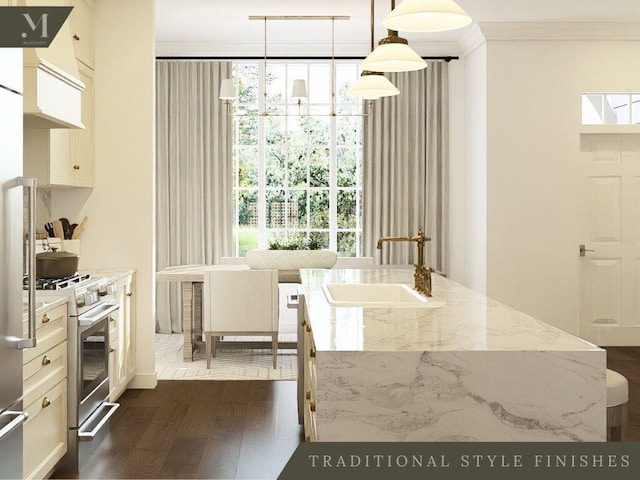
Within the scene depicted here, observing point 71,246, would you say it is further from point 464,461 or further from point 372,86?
point 464,461

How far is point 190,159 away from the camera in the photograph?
726 centimetres

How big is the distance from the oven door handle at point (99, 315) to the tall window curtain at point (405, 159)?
3769mm

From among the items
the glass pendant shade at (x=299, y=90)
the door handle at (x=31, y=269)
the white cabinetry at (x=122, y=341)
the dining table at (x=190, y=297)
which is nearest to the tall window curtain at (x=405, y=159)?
the glass pendant shade at (x=299, y=90)

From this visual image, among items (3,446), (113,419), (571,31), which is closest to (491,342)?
(3,446)

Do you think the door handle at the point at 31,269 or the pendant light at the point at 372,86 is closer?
the door handle at the point at 31,269

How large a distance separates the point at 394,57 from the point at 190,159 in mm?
4665

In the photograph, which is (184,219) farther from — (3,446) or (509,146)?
(3,446)

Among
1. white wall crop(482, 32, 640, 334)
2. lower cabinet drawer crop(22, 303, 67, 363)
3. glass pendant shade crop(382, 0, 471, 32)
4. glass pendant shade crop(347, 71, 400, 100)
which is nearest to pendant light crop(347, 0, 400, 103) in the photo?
glass pendant shade crop(347, 71, 400, 100)

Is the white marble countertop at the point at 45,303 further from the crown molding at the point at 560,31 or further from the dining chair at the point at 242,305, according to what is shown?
the crown molding at the point at 560,31

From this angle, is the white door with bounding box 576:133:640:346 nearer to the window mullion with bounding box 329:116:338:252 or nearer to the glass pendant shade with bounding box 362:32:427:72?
the window mullion with bounding box 329:116:338:252

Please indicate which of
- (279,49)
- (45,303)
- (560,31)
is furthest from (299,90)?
(45,303)

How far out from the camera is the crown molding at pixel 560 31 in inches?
250

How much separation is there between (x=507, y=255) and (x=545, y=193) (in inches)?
25.8

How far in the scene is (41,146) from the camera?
13.6 feet
